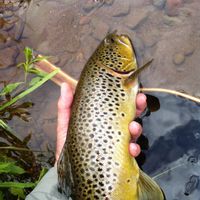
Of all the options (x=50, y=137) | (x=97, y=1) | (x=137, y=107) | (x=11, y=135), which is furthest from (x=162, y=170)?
(x=97, y=1)

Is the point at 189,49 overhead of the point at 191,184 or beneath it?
overhead

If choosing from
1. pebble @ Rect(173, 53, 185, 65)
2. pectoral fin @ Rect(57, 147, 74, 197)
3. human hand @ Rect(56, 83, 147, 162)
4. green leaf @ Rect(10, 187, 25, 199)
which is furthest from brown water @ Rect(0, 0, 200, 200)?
pectoral fin @ Rect(57, 147, 74, 197)

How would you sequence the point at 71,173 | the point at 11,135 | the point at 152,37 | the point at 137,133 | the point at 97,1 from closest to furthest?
the point at 71,173 < the point at 137,133 < the point at 11,135 < the point at 152,37 < the point at 97,1

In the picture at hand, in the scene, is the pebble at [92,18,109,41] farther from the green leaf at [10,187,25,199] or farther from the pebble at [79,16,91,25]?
the green leaf at [10,187,25,199]

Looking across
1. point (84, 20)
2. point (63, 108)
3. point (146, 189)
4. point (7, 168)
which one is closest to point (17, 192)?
point (7, 168)

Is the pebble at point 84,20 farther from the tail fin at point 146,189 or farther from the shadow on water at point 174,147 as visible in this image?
the tail fin at point 146,189

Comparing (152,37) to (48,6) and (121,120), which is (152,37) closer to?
(48,6)

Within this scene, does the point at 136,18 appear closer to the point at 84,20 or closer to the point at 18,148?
the point at 84,20
